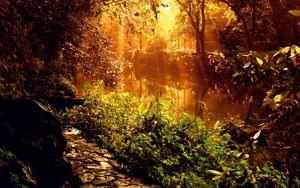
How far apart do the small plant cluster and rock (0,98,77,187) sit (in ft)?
7.22

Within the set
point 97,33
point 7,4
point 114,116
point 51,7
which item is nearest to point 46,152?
point 7,4

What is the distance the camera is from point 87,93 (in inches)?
426

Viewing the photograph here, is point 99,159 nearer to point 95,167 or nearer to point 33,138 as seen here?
point 95,167

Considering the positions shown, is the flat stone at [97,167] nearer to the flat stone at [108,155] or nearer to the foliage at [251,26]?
the flat stone at [108,155]

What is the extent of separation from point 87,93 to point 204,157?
502 centimetres

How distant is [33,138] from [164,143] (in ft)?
11.6

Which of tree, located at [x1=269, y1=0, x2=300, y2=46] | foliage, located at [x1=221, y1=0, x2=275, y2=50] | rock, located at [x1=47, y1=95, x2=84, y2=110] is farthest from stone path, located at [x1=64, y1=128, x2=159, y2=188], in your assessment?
foliage, located at [x1=221, y1=0, x2=275, y2=50]

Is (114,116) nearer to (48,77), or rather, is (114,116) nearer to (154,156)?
(154,156)

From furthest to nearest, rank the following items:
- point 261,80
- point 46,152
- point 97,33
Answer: point 97,33 → point 46,152 → point 261,80

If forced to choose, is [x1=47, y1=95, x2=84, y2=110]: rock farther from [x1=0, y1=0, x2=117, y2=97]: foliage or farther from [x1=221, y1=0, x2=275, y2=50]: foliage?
[x1=221, y1=0, x2=275, y2=50]: foliage

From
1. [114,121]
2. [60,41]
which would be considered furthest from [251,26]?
[114,121]

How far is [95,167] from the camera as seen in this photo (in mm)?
6523

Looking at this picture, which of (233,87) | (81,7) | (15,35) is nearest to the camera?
(15,35)

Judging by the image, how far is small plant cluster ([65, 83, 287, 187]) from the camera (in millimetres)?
6305
